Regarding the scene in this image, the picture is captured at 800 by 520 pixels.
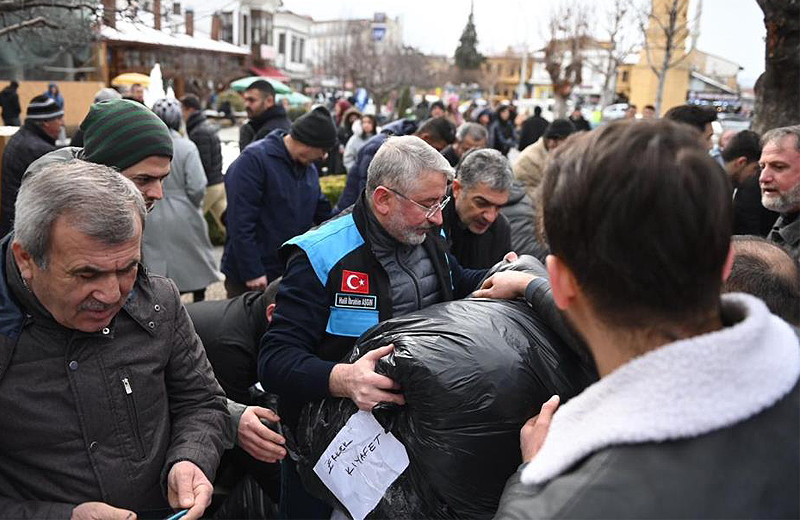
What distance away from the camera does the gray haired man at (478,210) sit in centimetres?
357

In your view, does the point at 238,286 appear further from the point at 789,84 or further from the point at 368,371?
the point at 789,84

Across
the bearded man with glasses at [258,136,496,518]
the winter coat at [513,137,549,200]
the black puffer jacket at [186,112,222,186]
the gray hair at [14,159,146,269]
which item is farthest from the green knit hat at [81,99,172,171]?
the winter coat at [513,137,549,200]

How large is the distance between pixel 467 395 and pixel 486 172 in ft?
6.72

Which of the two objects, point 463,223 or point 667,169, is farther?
point 463,223

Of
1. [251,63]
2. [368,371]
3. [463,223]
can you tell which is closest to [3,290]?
[368,371]

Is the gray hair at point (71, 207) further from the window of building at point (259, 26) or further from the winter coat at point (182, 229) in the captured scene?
the window of building at point (259, 26)

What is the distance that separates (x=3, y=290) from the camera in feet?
5.67

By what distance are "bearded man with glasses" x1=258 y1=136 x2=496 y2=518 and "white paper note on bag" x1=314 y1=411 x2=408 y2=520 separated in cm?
16

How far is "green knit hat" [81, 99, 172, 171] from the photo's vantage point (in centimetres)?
248

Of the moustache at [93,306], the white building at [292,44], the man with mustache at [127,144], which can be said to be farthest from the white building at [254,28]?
the moustache at [93,306]

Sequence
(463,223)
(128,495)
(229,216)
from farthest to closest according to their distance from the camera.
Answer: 1. (229,216)
2. (463,223)
3. (128,495)

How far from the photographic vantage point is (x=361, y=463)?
6.40 ft

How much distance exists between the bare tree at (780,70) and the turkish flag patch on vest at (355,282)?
5.40 metres

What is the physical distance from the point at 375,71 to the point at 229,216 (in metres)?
37.1
